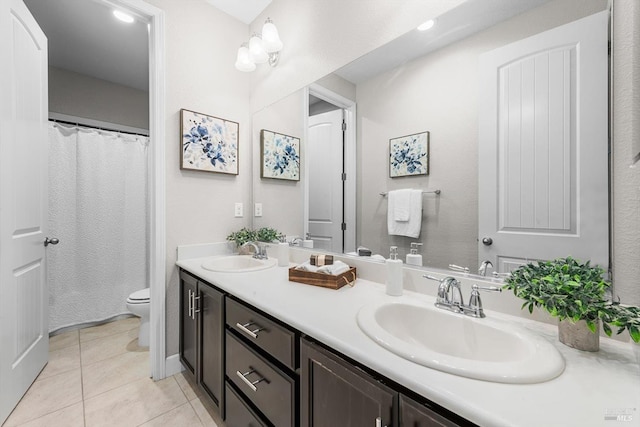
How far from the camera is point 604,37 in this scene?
0.77 meters

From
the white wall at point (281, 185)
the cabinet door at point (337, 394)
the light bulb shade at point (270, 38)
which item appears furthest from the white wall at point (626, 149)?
the light bulb shade at point (270, 38)

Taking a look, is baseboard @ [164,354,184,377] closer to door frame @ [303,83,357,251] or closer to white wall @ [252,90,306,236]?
white wall @ [252,90,306,236]

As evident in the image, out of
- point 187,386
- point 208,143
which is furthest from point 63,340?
point 208,143

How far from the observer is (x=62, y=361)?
1.94 metres

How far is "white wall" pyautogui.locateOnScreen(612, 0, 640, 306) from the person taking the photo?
658 millimetres

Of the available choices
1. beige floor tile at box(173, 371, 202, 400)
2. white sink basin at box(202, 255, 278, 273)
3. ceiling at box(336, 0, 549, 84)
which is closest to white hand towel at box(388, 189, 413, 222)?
ceiling at box(336, 0, 549, 84)

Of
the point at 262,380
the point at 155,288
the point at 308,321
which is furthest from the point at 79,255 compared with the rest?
the point at 308,321

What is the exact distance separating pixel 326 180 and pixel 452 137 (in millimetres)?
737

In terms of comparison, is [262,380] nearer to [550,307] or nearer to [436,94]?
[550,307]

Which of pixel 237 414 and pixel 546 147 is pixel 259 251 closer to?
pixel 237 414

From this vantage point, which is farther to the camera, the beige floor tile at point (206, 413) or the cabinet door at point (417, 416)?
the beige floor tile at point (206, 413)

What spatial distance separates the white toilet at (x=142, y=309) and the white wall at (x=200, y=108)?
1.61 feet

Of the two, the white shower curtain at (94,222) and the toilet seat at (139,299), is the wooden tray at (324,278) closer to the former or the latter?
the toilet seat at (139,299)

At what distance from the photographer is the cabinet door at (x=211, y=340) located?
1.30 metres
